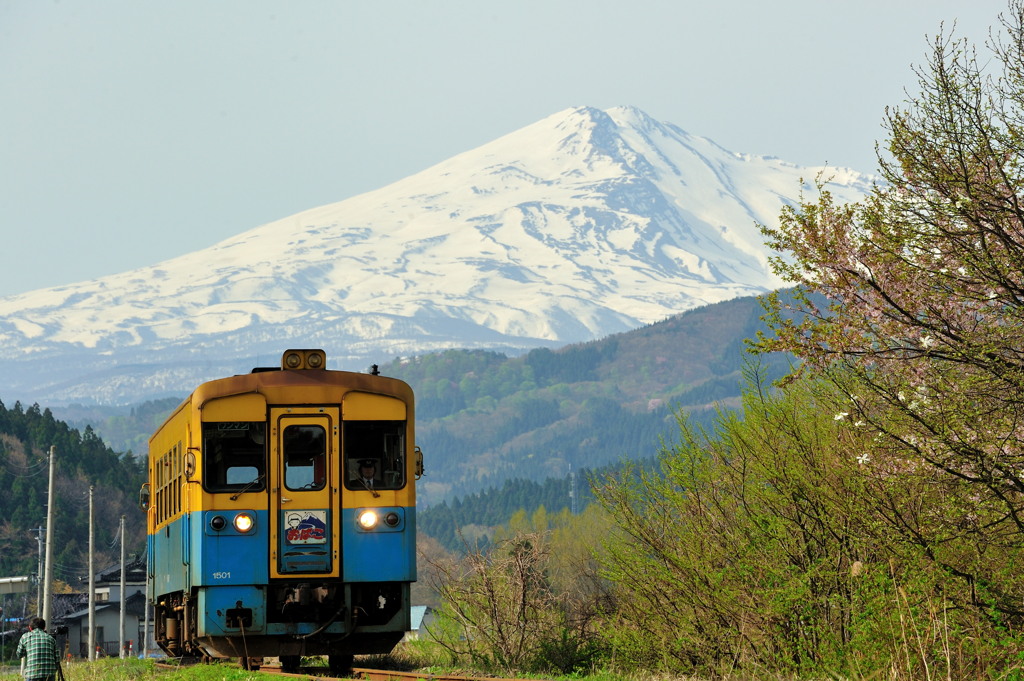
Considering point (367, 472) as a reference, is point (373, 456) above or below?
above

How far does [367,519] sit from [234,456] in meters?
1.76

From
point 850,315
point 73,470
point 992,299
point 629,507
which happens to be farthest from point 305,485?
point 73,470

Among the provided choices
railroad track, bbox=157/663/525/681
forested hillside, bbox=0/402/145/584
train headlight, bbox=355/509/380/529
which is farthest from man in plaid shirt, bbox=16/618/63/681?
forested hillside, bbox=0/402/145/584

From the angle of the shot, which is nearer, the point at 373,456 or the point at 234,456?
the point at 234,456

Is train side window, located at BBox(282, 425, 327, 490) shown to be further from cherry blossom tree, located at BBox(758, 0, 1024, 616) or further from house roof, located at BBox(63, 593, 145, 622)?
house roof, located at BBox(63, 593, 145, 622)

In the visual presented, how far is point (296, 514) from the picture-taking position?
18.2 metres

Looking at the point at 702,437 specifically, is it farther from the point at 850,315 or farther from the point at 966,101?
the point at 966,101

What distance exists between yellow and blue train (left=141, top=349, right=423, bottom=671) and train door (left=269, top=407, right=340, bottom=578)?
1 cm

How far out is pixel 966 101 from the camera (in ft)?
50.6

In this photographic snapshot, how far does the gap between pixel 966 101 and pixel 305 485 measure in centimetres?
868

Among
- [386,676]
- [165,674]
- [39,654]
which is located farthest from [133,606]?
[386,676]

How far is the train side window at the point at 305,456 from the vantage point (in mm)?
18359

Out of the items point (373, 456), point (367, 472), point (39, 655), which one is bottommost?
point (39, 655)

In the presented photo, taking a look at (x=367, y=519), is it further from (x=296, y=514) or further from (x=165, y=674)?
(x=165, y=674)
